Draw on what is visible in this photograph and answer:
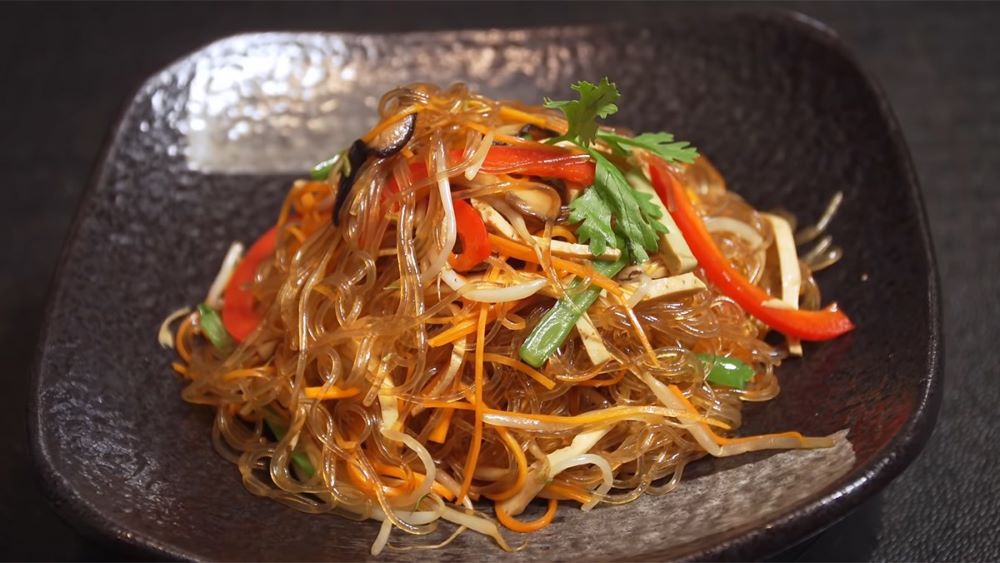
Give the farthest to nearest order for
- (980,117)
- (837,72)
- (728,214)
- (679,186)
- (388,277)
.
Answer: (980,117) → (837,72) → (728,214) → (679,186) → (388,277)

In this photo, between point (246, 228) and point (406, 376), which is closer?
point (406, 376)

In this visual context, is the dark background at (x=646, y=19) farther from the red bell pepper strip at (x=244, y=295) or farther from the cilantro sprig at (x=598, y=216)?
the cilantro sprig at (x=598, y=216)

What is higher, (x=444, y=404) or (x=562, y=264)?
(x=562, y=264)

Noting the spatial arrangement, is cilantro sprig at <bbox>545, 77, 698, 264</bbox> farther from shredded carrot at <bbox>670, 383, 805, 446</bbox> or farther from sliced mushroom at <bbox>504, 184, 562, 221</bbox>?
shredded carrot at <bbox>670, 383, 805, 446</bbox>

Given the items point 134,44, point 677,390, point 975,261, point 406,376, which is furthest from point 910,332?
point 134,44

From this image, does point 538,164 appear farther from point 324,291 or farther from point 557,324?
point 324,291

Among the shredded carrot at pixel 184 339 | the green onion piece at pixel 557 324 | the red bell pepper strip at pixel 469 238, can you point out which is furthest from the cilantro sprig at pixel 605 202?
the shredded carrot at pixel 184 339

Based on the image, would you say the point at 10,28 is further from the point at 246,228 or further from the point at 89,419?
the point at 89,419

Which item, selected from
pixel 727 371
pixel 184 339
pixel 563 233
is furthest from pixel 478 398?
pixel 184 339
